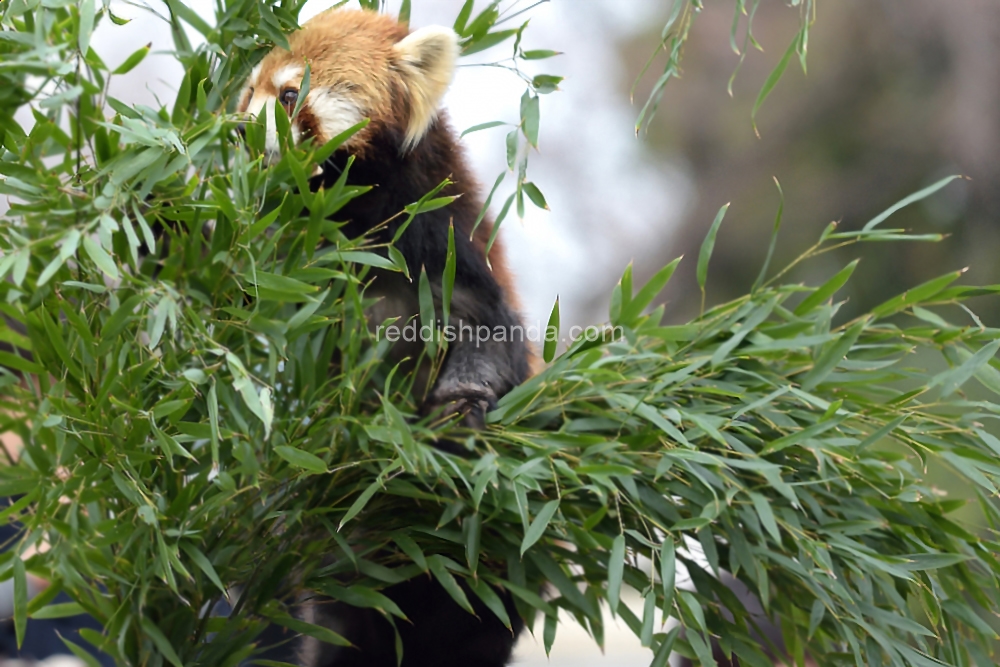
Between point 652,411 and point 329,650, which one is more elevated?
point 652,411

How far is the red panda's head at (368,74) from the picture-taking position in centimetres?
98

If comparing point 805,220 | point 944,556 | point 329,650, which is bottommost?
point 329,650

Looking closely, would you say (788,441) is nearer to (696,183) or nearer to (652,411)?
(652,411)

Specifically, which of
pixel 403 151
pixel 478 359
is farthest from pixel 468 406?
pixel 403 151

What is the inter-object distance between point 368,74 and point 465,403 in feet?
1.62

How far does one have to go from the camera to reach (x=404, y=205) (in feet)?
3.22

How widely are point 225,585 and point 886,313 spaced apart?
63 cm

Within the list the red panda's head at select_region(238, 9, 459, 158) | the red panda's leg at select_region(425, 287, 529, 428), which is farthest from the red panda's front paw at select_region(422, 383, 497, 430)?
the red panda's head at select_region(238, 9, 459, 158)

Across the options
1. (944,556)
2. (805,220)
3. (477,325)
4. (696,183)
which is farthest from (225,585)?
(696,183)

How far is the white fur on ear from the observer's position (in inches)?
40.3

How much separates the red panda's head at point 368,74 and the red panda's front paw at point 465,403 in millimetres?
357

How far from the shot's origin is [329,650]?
0.91 metres

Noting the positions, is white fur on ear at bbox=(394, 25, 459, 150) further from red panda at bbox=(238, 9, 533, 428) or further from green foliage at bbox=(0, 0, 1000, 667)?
green foliage at bbox=(0, 0, 1000, 667)

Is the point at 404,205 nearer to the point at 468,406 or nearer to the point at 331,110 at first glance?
the point at 331,110
